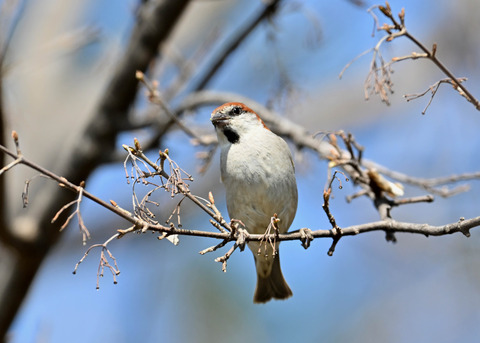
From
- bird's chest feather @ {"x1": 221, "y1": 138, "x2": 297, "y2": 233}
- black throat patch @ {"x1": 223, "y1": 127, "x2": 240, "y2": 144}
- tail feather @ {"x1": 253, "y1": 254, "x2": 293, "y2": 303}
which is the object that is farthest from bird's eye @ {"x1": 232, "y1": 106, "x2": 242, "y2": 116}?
tail feather @ {"x1": 253, "y1": 254, "x2": 293, "y2": 303}

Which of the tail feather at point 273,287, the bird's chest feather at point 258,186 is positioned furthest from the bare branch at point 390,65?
the tail feather at point 273,287

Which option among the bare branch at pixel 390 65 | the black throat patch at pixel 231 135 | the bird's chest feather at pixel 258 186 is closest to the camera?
the bare branch at pixel 390 65

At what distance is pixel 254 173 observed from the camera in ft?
13.0

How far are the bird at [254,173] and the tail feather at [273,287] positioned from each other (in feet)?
0.57

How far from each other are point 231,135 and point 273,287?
1.22m

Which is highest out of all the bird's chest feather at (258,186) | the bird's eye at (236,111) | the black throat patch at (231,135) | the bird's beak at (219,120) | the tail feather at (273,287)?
the bird's eye at (236,111)

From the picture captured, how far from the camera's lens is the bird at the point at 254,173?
393 centimetres

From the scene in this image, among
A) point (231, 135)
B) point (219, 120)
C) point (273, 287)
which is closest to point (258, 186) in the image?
point (231, 135)

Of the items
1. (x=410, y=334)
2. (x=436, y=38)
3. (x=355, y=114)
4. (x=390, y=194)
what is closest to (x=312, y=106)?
(x=355, y=114)

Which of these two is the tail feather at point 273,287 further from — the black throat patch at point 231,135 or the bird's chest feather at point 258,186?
the black throat patch at point 231,135

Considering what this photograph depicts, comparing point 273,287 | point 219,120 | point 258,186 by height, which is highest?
point 219,120

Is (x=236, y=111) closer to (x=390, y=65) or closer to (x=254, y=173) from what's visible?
(x=254, y=173)

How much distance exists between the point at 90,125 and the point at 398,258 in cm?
538

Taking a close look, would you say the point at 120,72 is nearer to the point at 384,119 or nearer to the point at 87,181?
the point at 87,181
